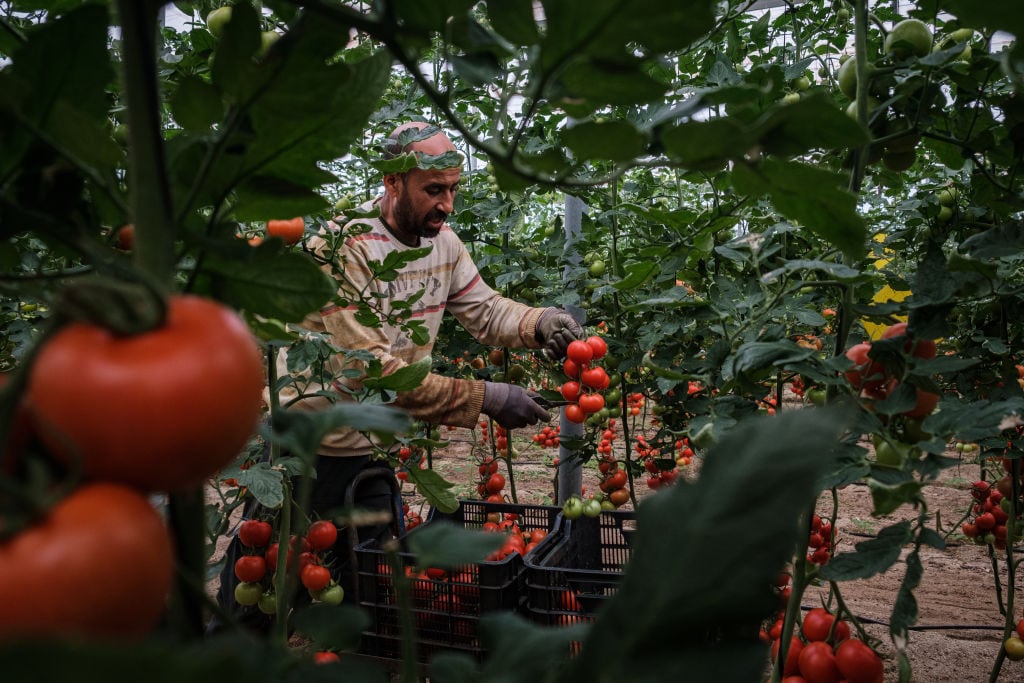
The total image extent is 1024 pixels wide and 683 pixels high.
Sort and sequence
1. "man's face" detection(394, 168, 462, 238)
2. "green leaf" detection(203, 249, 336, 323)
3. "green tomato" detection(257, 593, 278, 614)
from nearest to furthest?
"green leaf" detection(203, 249, 336, 323), "green tomato" detection(257, 593, 278, 614), "man's face" detection(394, 168, 462, 238)

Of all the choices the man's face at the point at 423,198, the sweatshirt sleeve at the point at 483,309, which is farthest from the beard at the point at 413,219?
the sweatshirt sleeve at the point at 483,309

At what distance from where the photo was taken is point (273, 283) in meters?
0.48

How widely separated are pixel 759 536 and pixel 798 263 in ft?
2.31

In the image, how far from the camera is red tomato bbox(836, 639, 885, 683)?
1038mm

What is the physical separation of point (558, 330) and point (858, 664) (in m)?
1.55

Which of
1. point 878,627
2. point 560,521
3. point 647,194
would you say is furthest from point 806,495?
point 878,627

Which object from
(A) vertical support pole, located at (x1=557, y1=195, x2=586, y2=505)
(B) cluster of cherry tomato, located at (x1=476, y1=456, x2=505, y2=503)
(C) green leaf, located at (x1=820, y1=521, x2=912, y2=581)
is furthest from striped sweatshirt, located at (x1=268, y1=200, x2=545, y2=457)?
(C) green leaf, located at (x1=820, y1=521, x2=912, y2=581)

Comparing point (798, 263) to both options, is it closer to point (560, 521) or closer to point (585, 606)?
point (585, 606)

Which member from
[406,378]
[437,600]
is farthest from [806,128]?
[437,600]

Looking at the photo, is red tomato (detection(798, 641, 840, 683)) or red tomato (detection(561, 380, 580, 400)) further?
red tomato (detection(561, 380, 580, 400))

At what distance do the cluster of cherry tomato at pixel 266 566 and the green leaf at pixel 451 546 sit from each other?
1281 mm

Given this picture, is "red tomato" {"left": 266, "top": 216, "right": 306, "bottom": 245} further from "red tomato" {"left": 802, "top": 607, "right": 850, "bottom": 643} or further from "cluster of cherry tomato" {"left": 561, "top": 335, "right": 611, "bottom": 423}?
"red tomato" {"left": 802, "top": 607, "right": 850, "bottom": 643}

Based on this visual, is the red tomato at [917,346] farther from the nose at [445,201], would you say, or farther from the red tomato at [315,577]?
the nose at [445,201]

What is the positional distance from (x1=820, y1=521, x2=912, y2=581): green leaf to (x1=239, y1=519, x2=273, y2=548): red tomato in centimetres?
139
